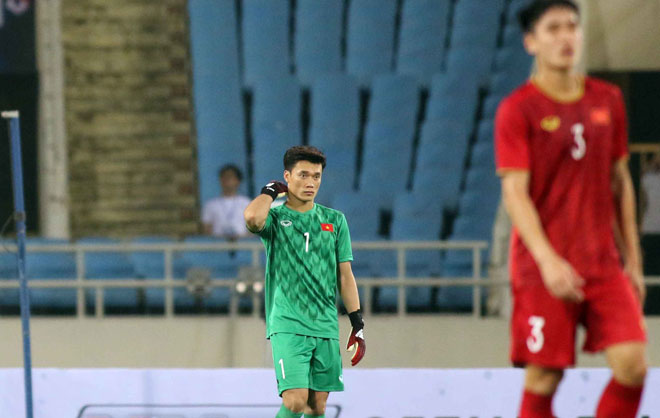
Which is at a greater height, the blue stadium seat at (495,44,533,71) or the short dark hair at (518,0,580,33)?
the blue stadium seat at (495,44,533,71)

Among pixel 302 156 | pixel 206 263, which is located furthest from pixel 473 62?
pixel 302 156

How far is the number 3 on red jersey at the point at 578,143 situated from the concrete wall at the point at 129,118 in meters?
9.05

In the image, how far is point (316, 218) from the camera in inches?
160

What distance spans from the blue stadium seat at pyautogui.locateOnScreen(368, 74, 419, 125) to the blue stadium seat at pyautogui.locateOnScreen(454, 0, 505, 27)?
924mm

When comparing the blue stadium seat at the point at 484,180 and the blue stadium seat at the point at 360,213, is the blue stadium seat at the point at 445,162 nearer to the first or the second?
the blue stadium seat at the point at 484,180

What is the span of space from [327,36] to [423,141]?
1646 mm

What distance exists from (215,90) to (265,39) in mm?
843

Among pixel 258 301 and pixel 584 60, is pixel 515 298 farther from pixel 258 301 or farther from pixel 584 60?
pixel 584 60

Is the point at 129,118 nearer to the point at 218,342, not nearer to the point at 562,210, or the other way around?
the point at 218,342

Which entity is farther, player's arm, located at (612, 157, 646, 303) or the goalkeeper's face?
the goalkeeper's face

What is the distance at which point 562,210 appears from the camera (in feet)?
9.25

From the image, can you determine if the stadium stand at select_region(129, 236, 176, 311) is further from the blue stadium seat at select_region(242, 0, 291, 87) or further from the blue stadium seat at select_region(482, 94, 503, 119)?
the blue stadium seat at select_region(482, 94, 503, 119)

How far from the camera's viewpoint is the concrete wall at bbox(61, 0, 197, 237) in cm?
1127

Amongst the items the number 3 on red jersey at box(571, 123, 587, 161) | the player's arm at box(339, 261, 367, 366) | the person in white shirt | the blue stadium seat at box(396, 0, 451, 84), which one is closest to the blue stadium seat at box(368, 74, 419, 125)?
the blue stadium seat at box(396, 0, 451, 84)
